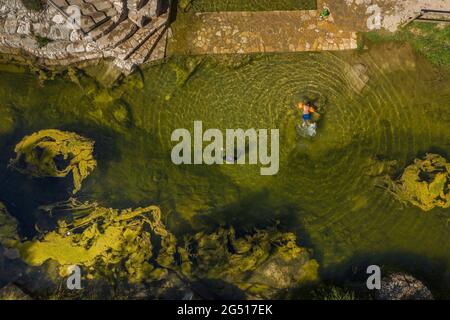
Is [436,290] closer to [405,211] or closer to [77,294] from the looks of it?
[405,211]

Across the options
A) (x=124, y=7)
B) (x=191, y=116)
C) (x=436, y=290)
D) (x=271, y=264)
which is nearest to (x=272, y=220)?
(x=271, y=264)

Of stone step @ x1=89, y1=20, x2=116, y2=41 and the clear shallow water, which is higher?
stone step @ x1=89, y1=20, x2=116, y2=41

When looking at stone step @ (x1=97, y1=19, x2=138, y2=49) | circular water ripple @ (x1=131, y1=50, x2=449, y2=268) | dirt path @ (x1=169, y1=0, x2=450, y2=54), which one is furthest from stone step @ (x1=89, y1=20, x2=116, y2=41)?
circular water ripple @ (x1=131, y1=50, x2=449, y2=268)

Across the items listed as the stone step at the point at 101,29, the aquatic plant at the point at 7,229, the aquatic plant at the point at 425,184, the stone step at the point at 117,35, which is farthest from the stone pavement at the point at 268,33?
the aquatic plant at the point at 7,229

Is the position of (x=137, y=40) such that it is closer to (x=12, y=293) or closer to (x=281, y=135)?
(x=281, y=135)

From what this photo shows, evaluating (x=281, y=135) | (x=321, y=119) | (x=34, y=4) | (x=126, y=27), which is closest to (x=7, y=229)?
(x=34, y=4)

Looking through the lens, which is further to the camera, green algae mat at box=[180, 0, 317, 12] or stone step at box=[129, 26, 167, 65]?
green algae mat at box=[180, 0, 317, 12]

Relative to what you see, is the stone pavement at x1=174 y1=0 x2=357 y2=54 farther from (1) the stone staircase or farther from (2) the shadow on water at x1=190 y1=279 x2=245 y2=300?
(2) the shadow on water at x1=190 y1=279 x2=245 y2=300
